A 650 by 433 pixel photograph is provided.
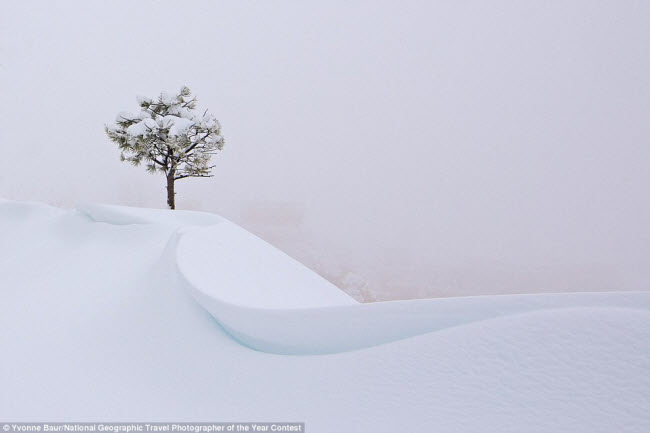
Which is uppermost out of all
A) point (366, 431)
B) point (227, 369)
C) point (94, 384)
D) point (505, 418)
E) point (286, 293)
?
point (505, 418)

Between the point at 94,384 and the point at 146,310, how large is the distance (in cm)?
81

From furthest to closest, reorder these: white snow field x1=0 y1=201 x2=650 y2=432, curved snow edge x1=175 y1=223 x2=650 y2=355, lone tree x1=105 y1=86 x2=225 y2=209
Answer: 1. lone tree x1=105 y1=86 x2=225 y2=209
2. curved snow edge x1=175 y1=223 x2=650 y2=355
3. white snow field x1=0 y1=201 x2=650 y2=432

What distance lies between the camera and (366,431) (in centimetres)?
126

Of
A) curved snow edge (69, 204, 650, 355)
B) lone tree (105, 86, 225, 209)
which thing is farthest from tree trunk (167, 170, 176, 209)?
curved snow edge (69, 204, 650, 355)

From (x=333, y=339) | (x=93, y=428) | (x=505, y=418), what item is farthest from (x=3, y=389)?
(x=505, y=418)

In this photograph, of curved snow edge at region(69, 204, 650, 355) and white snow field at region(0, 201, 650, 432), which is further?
curved snow edge at region(69, 204, 650, 355)

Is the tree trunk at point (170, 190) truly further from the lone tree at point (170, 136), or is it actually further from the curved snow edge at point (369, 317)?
the curved snow edge at point (369, 317)

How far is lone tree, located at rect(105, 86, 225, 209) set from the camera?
34.4ft

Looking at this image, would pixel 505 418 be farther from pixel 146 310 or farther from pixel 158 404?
pixel 146 310

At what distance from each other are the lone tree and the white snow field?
8193 millimetres

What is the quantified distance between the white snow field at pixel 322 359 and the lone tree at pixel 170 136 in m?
8.19

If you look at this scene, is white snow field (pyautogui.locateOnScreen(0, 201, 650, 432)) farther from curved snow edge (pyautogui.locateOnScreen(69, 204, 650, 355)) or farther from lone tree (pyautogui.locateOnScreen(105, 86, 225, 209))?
lone tree (pyautogui.locateOnScreen(105, 86, 225, 209))

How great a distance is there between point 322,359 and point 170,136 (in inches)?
414

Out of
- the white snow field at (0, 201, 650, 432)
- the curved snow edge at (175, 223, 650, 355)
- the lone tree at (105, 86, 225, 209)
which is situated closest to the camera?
the white snow field at (0, 201, 650, 432)
